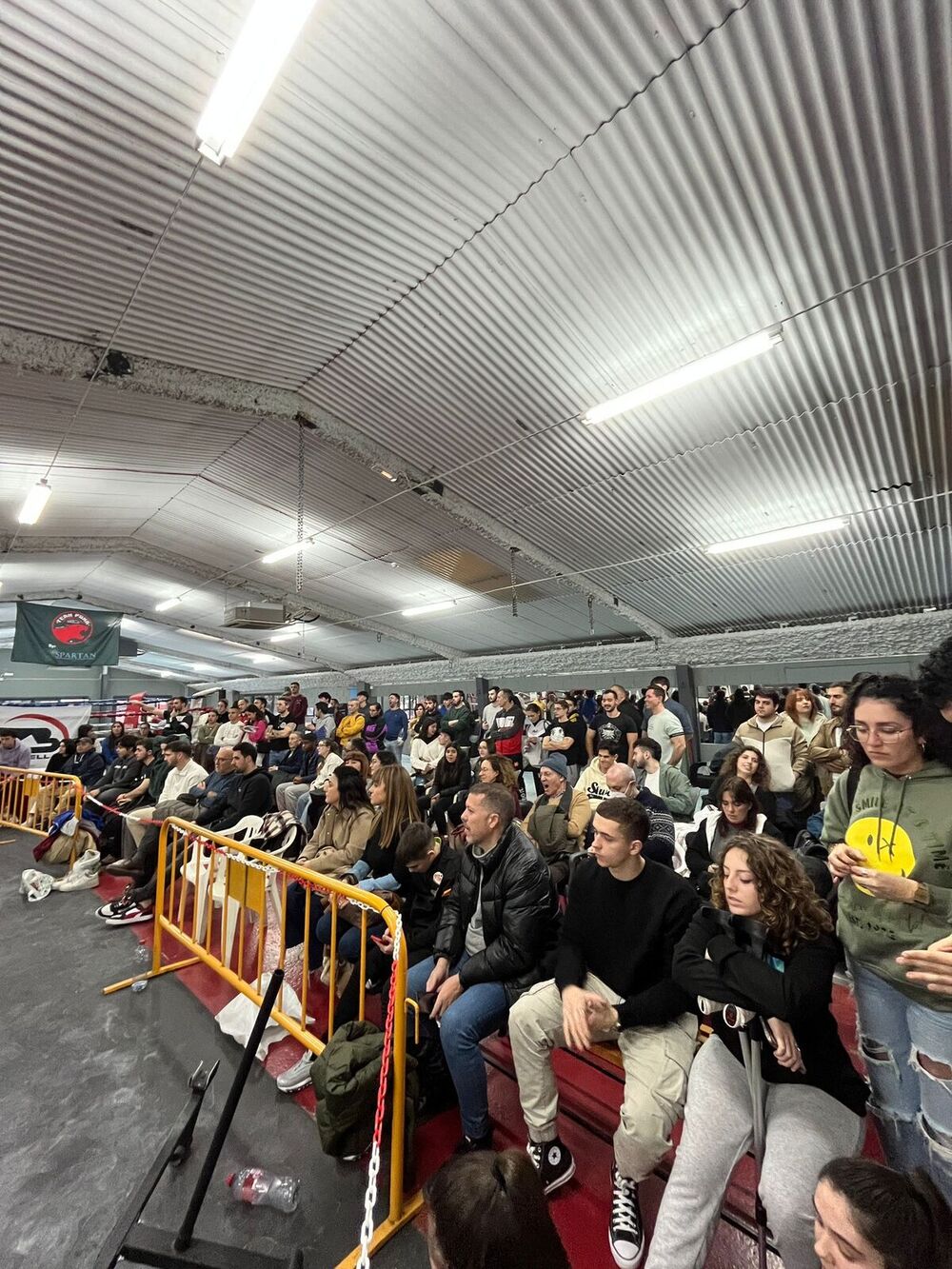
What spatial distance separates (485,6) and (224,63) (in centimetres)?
138

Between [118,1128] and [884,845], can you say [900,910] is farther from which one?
[118,1128]

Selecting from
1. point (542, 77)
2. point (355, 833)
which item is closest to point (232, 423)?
point (542, 77)

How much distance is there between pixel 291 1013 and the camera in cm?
294

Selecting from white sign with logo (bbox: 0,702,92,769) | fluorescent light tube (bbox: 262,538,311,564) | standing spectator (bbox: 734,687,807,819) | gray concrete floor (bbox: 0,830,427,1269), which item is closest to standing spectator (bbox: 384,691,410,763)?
fluorescent light tube (bbox: 262,538,311,564)

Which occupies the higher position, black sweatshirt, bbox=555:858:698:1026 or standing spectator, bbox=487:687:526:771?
standing spectator, bbox=487:687:526:771

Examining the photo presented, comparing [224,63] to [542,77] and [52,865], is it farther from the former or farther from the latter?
[52,865]

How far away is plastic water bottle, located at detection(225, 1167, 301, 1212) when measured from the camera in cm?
190

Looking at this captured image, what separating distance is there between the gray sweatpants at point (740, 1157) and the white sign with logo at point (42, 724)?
10687 mm

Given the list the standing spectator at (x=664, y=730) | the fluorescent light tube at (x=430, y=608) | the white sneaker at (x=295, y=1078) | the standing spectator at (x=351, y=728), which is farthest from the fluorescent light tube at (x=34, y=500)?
the standing spectator at (x=664, y=730)

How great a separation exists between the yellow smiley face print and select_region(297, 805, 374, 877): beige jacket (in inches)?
113

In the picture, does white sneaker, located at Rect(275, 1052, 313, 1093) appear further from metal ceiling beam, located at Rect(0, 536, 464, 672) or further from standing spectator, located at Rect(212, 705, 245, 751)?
metal ceiling beam, located at Rect(0, 536, 464, 672)

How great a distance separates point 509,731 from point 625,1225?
5091 millimetres

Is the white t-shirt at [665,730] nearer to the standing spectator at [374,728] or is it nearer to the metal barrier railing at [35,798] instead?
the standing spectator at [374,728]

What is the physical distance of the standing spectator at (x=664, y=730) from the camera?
537cm
